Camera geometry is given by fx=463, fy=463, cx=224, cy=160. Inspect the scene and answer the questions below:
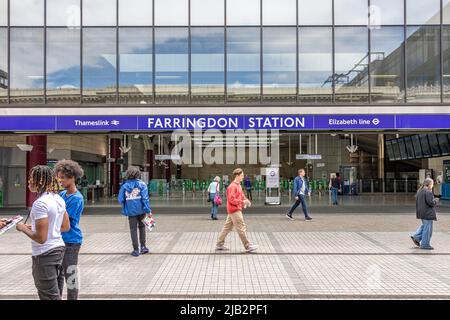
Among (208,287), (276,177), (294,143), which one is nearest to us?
(208,287)

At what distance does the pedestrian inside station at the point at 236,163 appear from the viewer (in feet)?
70.6

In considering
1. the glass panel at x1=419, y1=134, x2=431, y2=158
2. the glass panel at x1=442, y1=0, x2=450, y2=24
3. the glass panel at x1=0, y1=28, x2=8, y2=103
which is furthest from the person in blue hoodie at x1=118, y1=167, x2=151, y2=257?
the glass panel at x1=419, y1=134, x2=431, y2=158

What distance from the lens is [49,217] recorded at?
4.25 m

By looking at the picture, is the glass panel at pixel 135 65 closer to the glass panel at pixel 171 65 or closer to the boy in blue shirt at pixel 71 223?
the glass panel at pixel 171 65

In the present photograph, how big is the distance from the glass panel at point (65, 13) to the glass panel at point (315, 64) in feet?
27.4

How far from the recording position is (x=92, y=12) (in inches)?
679

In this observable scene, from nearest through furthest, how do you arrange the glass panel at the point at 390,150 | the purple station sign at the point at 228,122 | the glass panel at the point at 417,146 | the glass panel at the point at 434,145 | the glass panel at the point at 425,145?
1. the purple station sign at the point at 228,122
2. the glass panel at the point at 434,145
3. the glass panel at the point at 425,145
4. the glass panel at the point at 417,146
5. the glass panel at the point at 390,150

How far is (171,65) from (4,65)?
6260mm

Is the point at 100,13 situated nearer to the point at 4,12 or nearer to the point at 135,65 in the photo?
the point at 135,65

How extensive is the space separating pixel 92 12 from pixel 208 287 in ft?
45.0

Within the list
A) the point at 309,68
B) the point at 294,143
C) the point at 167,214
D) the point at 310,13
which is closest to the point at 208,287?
the point at 167,214

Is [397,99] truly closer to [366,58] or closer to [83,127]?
[366,58]

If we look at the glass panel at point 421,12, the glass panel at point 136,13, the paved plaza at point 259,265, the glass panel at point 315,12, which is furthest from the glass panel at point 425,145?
the glass panel at point 136,13

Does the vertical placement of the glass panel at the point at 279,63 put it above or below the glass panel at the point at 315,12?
below
